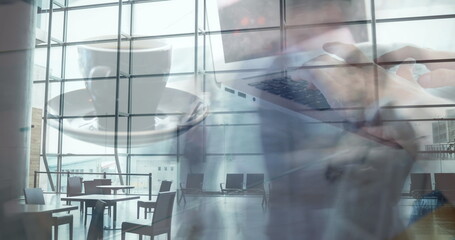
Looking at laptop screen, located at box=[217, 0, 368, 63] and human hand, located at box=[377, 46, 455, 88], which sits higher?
laptop screen, located at box=[217, 0, 368, 63]

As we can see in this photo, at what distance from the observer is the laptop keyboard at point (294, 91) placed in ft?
2.76

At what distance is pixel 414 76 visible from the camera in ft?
2.53

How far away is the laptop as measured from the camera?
835mm

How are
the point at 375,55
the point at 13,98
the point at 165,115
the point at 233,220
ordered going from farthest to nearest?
the point at 13,98 < the point at 165,115 < the point at 233,220 < the point at 375,55

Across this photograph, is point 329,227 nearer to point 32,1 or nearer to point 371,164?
point 371,164

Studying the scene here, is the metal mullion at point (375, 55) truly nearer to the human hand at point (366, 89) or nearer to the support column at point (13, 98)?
the human hand at point (366, 89)

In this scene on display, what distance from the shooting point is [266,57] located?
0.86m

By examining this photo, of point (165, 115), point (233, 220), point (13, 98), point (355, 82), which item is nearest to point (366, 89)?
point (355, 82)

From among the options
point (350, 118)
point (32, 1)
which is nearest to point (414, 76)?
point (350, 118)

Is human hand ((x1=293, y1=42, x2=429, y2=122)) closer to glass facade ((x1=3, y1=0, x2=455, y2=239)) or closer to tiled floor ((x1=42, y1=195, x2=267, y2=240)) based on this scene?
glass facade ((x1=3, y1=0, x2=455, y2=239))

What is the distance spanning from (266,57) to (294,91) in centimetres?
10

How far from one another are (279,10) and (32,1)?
4.23ft

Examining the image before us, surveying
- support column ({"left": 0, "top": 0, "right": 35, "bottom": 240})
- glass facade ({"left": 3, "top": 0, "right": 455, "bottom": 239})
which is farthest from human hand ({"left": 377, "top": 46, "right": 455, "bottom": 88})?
support column ({"left": 0, "top": 0, "right": 35, "bottom": 240})

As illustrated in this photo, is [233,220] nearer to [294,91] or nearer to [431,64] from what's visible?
[294,91]
